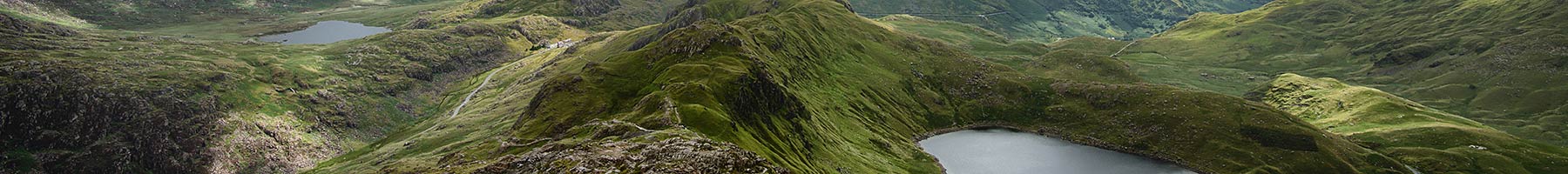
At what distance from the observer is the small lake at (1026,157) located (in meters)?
151

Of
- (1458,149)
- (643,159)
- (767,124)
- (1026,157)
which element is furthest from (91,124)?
(1458,149)

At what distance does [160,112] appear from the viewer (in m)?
172

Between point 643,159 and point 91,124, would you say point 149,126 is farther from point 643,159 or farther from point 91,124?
point 643,159

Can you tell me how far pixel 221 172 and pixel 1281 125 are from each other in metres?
185

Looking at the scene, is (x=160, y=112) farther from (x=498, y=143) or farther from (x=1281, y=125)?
(x=1281, y=125)

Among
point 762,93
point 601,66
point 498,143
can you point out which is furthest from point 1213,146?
point 498,143

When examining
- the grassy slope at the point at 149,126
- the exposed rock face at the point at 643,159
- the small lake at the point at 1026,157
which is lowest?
the small lake at the point at 1026,157

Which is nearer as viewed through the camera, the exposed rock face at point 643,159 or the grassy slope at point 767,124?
the exposed rock face at point 643,159

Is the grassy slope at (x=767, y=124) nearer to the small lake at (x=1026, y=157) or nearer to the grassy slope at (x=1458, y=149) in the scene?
the small lake at (x=1026, y=157)

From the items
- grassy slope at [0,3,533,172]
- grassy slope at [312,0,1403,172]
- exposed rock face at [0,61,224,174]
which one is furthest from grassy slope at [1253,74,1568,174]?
exposed rock face at [0,61,224,174]

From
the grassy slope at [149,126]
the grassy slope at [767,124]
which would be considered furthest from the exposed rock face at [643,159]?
the grassy slope at [149,126]

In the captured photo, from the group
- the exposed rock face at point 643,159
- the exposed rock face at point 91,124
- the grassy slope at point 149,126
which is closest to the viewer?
the exposed rock face at point 643,159

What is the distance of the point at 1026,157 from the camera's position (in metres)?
161

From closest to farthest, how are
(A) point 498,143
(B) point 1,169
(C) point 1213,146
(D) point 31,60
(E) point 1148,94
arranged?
1. (A) point 498,143
2. (B) point 1,169
3. (C) point 1213,146
4. (D) point 31,60
5. (E) point 1148,94
